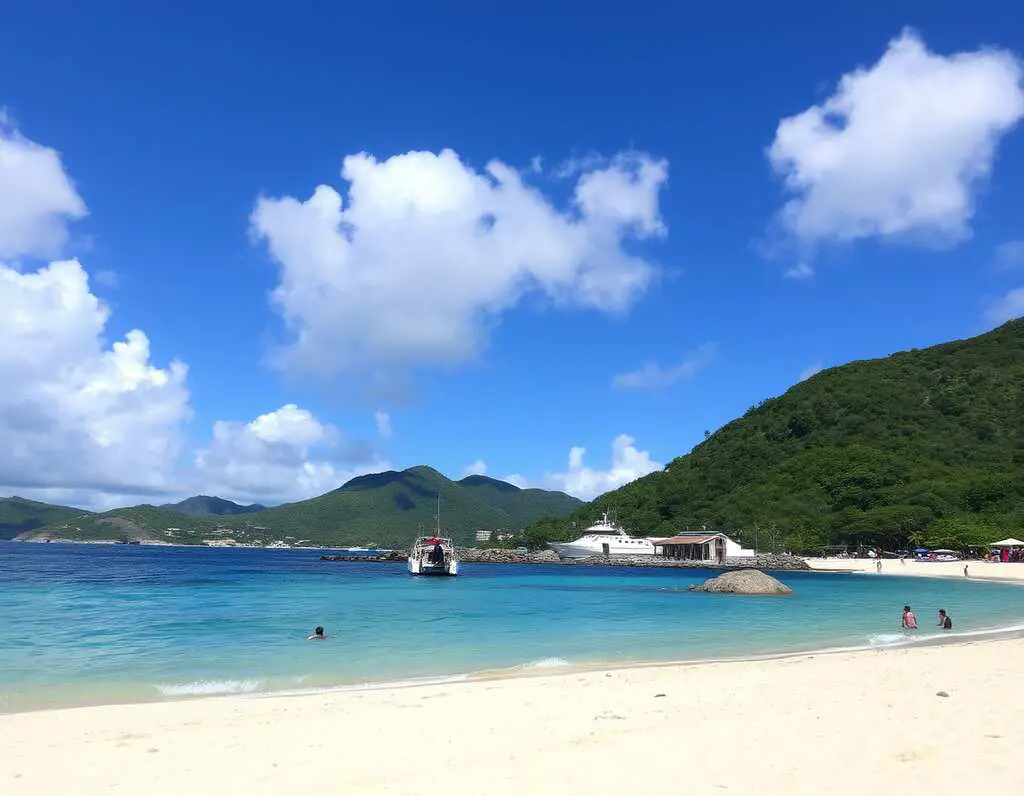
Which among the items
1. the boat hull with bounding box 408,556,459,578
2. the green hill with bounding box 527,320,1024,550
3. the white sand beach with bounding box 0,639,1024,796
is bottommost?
the boat hull with bounding box 408,556,459,578

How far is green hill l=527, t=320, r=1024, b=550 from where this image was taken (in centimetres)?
10788

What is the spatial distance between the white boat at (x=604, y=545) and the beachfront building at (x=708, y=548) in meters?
13.2

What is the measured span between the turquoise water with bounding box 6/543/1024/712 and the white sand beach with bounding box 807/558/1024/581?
21.7 meters

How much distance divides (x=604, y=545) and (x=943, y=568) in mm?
82836

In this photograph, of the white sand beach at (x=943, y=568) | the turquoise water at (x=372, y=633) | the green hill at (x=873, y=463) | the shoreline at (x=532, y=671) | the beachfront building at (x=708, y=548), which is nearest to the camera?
the shoreline at (x=532, y=671)

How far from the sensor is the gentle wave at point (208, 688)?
15953 millimetres

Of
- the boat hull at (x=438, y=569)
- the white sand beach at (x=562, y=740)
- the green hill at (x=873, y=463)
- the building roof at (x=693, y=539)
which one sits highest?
the green hill at (x=873, y=463)

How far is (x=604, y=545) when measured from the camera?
155375mm

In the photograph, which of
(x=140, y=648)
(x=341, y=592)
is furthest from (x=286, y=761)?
(x=341, y=592)

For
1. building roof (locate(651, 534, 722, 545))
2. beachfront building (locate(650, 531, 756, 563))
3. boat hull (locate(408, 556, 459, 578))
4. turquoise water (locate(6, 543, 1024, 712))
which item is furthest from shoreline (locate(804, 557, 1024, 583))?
boat hull (locate(408, 556, 459, 578))

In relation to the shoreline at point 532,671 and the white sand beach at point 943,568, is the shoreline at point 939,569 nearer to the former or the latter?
the white sand beach at point 943,568

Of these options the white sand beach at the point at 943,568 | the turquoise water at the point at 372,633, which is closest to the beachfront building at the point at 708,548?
the white sand beach at the point at 943,568

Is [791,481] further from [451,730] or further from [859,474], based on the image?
[451,730]

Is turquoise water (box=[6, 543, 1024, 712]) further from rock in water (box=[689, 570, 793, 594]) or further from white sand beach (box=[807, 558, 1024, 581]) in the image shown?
white sand beach (box=[807, 558, 1024, 581])
